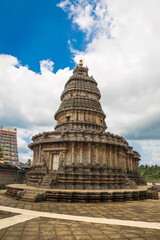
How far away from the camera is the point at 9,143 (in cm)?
7869

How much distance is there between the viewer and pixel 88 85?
98.4 feet

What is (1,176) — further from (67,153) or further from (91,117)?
(91,117)

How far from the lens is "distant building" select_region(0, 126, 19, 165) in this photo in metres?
75.0

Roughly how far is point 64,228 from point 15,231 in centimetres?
194

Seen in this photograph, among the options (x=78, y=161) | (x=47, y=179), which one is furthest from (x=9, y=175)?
(x=78, y=161)

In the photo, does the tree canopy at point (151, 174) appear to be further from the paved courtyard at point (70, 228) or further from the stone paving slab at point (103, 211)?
the paved courtyard at point (70, 228)

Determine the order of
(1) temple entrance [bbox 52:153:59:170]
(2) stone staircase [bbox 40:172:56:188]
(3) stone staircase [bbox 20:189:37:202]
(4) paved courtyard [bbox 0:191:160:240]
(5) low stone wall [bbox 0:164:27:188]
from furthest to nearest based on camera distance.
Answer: (5) low stone wall [bbox 0:164:27:188], (1) temple entrance [bbox 52:153:59:170], (2) stone staircase [bbox 40:172:56:188], (3) stone staircase [bbox 20:189:37:202], (4) paved courtyard [bbox 0:191:160:240]

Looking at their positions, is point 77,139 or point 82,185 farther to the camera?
point 77,139

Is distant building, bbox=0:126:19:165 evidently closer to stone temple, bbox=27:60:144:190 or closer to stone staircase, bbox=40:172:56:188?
stone temple, bbox=27:60:144:190

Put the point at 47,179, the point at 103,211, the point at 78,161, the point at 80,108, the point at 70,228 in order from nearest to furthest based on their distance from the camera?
the point at 70,228
the point at 103,211
the point at 47,179
the point at 78,161
the point at 80,108

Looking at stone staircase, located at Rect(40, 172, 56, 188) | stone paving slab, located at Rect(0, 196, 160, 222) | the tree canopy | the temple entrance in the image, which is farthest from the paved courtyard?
the tree canopy

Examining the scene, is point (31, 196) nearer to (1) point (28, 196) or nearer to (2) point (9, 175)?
(1) point (28, 196)

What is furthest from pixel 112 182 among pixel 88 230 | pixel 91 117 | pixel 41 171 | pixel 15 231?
pixel 15 231

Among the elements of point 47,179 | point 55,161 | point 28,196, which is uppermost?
point 55,161
